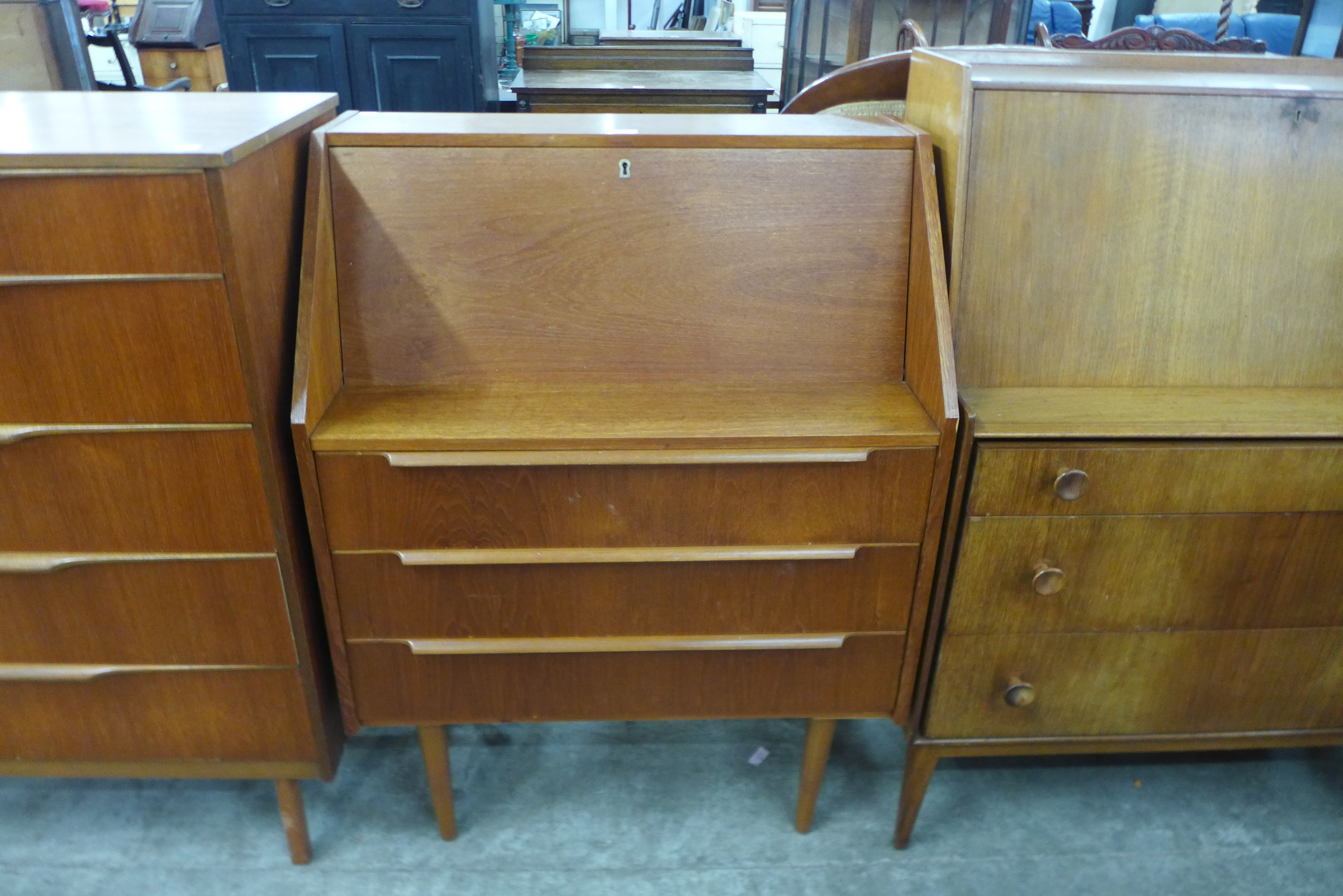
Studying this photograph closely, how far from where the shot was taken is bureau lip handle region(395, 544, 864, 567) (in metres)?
1.28

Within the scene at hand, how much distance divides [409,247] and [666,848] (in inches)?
42.0

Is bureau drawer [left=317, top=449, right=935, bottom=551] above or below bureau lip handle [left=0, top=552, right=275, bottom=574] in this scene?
above

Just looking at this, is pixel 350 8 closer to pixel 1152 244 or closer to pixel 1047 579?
pixel 1152 244

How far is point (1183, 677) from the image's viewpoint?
145cm

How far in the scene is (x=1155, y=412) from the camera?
1.33m

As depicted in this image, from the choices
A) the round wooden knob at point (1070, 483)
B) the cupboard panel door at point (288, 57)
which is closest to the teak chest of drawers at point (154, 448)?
the round wooden knob at point (1070, 483)

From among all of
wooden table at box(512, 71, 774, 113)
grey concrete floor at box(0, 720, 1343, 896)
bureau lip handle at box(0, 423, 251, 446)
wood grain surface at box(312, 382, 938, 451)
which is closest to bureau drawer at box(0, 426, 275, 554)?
bureau lip handle at box(0, 423, 251, 446)

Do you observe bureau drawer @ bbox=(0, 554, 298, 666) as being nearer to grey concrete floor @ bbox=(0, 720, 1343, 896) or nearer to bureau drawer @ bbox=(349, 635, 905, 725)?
bureau drawer @ bbox=(349, 635, 905, 725)

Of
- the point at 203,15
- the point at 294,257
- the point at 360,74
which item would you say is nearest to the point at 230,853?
the point at 294,257

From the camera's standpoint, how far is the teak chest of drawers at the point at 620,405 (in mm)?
1244

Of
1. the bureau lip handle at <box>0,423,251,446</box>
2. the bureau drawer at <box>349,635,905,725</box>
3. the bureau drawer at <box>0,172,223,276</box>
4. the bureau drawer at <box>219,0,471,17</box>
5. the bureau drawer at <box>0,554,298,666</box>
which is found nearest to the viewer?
the bureau drawer at <box>0,172,223,276</box>

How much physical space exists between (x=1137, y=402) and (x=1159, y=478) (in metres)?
0.13

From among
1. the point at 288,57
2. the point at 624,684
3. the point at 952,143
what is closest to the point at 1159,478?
the point at 952,143

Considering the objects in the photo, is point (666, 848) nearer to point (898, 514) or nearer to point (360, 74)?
point (898, 514)
